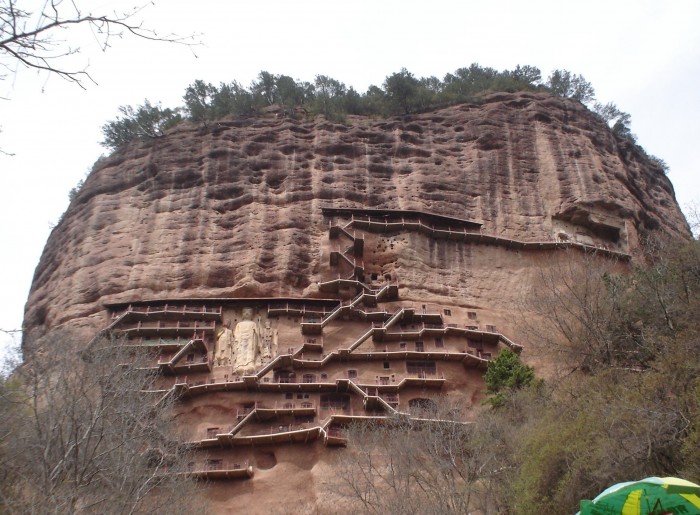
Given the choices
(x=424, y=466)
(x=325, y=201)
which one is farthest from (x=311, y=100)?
(x=424, y=466)

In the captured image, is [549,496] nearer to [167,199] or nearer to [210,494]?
[210,494]

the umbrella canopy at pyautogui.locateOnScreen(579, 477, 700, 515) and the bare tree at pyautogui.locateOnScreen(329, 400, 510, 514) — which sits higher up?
the bare tree at pyautogui.locateOnScreen(329, 400, 510, 514)

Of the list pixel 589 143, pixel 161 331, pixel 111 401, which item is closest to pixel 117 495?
pixel 111 401

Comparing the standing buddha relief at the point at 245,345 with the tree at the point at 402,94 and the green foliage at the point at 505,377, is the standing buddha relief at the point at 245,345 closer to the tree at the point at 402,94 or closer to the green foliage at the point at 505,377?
the green foliage at the point at 505,377

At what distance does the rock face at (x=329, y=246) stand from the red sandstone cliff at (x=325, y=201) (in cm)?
10

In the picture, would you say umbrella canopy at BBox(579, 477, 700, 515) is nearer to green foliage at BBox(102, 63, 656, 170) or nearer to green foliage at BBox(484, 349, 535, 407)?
green foliage at BBox(484, 349, 535, 407)

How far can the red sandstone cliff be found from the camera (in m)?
32.4

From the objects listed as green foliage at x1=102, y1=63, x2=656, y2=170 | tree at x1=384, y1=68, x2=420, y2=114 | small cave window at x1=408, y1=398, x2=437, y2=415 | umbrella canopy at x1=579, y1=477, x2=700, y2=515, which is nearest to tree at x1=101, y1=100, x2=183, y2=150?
green foliage at x1=102, y1=63, x2=656, y2=170

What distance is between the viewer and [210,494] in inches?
930

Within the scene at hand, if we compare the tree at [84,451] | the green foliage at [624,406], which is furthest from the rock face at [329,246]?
the green foliage at [624,406]

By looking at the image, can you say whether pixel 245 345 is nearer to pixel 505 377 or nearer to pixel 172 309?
pixel 172 309

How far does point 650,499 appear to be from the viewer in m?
7.56

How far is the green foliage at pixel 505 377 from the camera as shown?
23047 mm

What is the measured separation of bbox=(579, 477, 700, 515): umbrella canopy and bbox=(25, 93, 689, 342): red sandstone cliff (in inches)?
915
